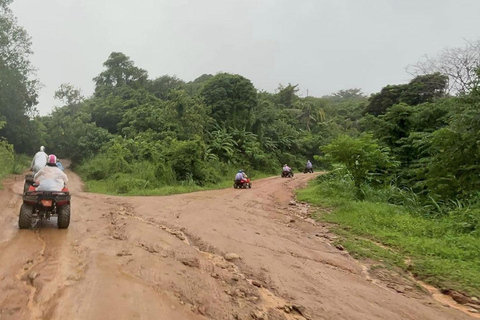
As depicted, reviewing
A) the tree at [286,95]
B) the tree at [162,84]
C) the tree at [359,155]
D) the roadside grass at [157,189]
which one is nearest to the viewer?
the tree at [359,155]

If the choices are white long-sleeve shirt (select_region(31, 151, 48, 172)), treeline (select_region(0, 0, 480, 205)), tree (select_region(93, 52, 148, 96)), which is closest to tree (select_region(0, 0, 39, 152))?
treeline (select_region(0, 0, 480, 205))

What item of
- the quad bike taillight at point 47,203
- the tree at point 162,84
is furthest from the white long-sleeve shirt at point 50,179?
the tree at point 162,84

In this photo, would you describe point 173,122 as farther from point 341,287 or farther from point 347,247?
point 341,287

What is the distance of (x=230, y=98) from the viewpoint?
3262cm

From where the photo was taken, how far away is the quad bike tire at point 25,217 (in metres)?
6.34

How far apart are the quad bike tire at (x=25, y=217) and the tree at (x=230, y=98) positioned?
26.0 m

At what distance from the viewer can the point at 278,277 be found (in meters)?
4.32

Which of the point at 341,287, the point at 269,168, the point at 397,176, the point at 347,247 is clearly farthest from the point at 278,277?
the point at 269,168

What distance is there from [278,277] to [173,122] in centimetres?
2316

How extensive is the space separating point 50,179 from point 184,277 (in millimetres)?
4393

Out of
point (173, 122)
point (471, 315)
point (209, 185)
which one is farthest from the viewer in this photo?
point (173, 122)

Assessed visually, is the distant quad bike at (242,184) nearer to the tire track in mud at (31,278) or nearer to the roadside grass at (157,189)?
the roadside grass at (157,189)

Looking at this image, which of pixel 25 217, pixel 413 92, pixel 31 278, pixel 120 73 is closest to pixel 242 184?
pixel 413 92

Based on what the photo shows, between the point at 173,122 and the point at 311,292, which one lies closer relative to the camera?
the point at 311,292
